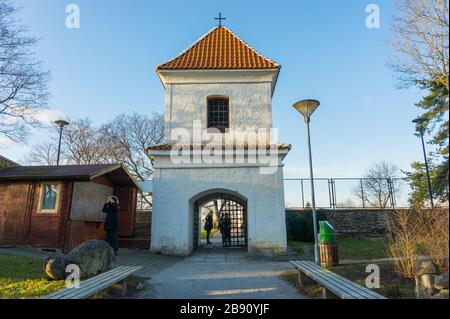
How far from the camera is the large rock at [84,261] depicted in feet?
21.1

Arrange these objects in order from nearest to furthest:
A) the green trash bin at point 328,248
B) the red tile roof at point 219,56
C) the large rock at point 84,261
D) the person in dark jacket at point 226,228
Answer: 1. the large rock at point 84,261
2. the green trash bin at point 328,248
3. the red tile roof at point 219,56
4. the person in dark jacket at point 226,228

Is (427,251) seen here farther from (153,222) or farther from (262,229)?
(153,222)

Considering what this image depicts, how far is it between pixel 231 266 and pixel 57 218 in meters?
6.72

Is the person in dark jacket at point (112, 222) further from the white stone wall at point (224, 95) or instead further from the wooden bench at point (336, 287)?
the wooden bench at point (336, 287)

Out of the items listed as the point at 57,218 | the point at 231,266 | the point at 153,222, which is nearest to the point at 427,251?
the point at 231,266

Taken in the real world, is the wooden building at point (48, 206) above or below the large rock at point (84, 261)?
above

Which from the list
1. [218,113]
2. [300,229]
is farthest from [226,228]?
[218,113]

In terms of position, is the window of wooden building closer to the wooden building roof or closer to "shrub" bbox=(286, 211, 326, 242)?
the wooden building roof

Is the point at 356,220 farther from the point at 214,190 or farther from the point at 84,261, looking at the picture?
the point at 84,261

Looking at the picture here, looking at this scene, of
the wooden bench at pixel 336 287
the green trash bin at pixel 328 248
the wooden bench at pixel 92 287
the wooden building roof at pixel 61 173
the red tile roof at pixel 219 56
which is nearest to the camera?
the wooden bench at pixel 336 287

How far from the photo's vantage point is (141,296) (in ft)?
18.5

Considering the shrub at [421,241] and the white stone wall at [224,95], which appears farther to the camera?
the white stone wall at [224,95]

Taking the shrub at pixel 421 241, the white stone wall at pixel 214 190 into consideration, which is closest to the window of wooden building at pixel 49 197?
the white stone wall at pixel 214 190

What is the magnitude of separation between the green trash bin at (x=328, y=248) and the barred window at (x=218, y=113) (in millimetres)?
6985
